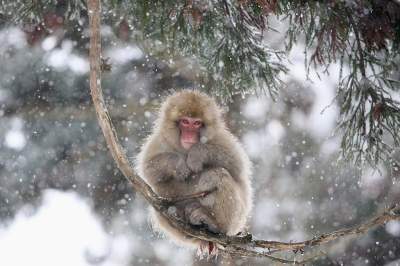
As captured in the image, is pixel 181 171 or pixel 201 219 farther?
pixel 181 171

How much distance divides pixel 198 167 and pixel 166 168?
8.1 inches

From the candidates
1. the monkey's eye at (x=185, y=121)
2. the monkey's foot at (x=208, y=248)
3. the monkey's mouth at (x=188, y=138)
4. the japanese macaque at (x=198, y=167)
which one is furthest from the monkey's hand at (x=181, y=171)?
the monkey's foot at (x=208, y=248)

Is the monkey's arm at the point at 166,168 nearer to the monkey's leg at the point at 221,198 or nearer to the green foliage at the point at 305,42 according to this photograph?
the monkey's leg at the point at 221,198

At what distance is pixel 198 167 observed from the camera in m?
4.14

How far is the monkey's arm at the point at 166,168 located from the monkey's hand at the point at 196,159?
0.04m

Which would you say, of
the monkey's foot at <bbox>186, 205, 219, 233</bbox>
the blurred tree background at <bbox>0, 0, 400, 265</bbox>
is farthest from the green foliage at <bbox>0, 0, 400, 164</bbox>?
the monkey's foot at <bbox>186, 205, 219, 233</bbox>

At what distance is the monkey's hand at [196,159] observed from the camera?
4145mm

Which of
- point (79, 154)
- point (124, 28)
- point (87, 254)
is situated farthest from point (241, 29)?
point (87, 254)

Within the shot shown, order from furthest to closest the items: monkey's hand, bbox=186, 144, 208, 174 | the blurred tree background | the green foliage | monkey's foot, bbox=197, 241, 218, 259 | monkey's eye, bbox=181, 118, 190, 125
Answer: the blurred tree background < monkey's eye, bbox=181, 118, 190, 125 < monkey's hand, bbox=186, 144, 208, 174 < monkey's foot, bbox=197, 241, 218, 259 < the green foliage

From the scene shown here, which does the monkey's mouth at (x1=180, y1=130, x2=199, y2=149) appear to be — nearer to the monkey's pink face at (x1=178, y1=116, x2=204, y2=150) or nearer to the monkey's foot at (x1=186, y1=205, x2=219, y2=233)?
the monkey's pink face at (x1=178, y1=116, x2=204, y2=150)

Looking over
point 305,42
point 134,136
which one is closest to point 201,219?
point 305,42

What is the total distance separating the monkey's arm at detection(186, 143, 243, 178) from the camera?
4152 millimetres

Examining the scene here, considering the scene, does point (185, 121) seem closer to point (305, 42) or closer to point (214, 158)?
point (214, 158)

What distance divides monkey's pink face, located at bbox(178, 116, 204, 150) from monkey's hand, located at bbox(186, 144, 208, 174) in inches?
2.0
